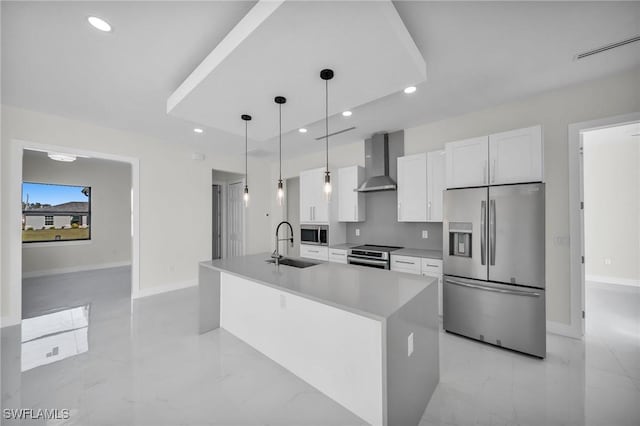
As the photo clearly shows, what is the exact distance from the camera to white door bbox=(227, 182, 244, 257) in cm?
623

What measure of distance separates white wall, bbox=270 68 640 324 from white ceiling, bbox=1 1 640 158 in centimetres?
17

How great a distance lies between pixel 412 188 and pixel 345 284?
2.37 meters

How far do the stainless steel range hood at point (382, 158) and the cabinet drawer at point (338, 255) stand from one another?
114 cm

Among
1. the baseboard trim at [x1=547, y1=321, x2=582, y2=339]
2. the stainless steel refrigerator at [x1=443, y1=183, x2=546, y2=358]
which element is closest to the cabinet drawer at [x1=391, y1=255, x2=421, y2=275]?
the stainless steel refrigerator at [x1=443, y1=183, x2=546, y2=358]

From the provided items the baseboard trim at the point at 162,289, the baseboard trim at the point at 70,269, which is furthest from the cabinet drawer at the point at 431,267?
the baseboard trim at the point at 70,269

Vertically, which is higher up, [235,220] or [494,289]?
[235,220]

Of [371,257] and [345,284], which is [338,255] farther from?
[345,284]

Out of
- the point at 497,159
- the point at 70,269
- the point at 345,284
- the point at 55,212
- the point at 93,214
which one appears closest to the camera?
the point at 345,284

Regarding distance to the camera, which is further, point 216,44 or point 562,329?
point 562,329

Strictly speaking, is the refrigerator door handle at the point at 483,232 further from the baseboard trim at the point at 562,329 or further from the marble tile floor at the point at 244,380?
the baseboard trim at the point at 562,329

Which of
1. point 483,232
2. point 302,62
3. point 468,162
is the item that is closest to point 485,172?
point 468,162

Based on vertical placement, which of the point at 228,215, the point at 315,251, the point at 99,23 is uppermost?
the point at 99,23

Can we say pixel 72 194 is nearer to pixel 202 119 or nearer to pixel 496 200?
pixel 202 119

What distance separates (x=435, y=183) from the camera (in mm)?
3484
